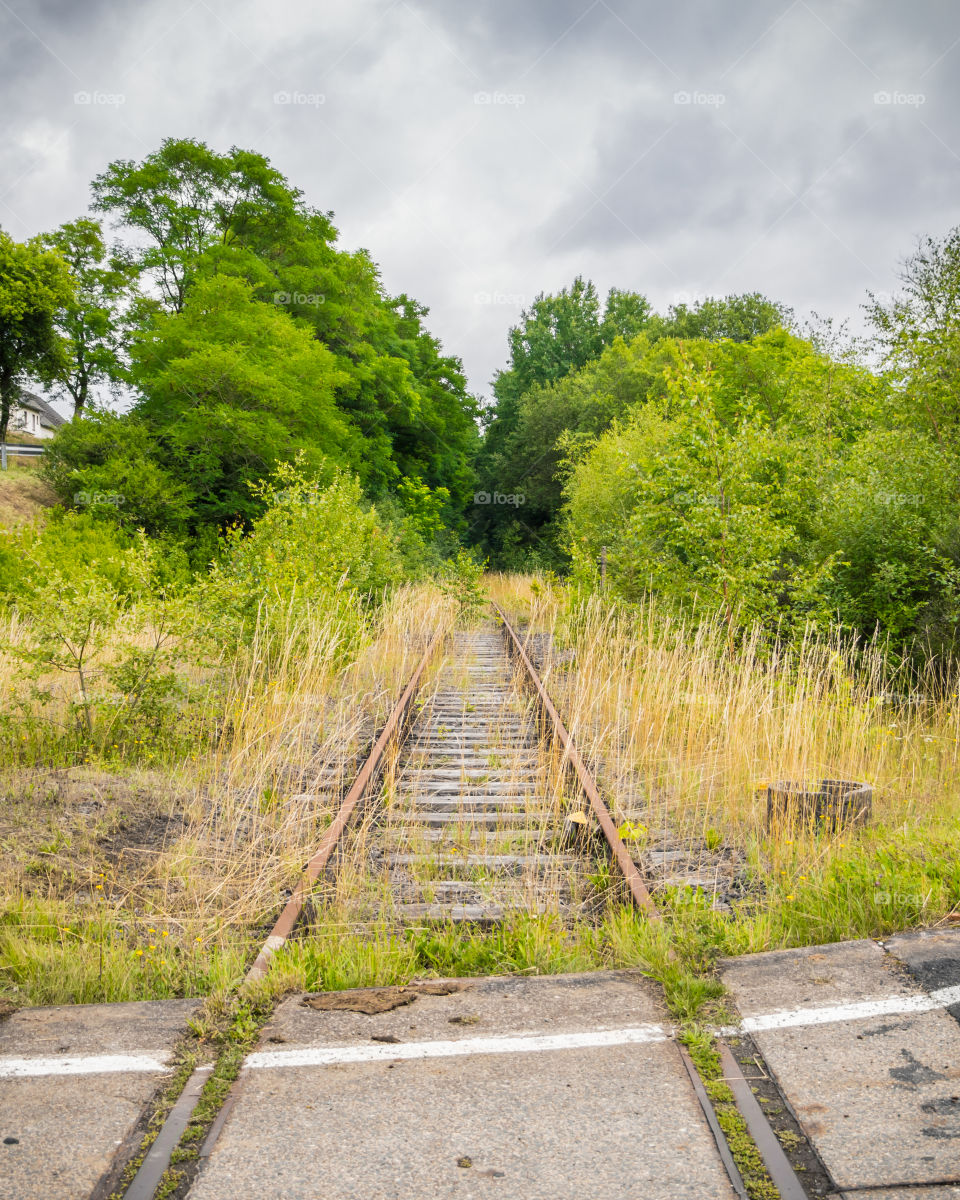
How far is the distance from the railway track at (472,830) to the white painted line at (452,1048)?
0.59 meters

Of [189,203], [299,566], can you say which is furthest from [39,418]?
[299,566]

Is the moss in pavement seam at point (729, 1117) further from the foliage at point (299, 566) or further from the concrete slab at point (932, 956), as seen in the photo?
the foliage at point (299, 566)

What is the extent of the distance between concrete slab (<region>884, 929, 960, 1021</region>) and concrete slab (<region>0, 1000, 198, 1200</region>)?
2.77 meters

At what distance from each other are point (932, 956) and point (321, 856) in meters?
2.93

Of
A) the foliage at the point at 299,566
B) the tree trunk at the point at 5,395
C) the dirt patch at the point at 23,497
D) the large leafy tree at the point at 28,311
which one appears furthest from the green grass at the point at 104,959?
the tree trunk at the point at 5,395

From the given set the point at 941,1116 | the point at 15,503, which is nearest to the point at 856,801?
the point at 941,1116

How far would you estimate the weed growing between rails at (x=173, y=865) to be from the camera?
3.58 metres

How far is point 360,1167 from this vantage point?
2238mm

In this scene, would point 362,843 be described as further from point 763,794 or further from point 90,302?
point 90,302

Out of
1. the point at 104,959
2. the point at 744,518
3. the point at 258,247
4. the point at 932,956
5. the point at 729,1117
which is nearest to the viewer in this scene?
the point at 729,1117

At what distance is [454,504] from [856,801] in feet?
156

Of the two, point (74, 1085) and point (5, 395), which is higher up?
point (5, 395)

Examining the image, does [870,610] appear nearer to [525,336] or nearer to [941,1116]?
[941,1116]

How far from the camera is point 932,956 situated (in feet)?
11.1
